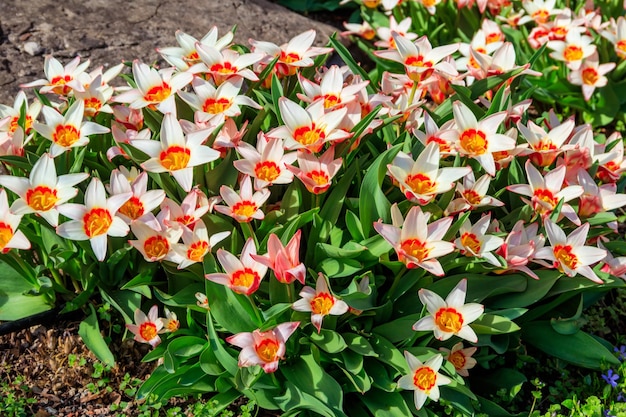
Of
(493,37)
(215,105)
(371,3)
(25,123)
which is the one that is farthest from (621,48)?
(25,123)

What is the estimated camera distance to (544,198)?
8.17ft

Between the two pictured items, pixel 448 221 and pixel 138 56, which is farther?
pixel 138 56

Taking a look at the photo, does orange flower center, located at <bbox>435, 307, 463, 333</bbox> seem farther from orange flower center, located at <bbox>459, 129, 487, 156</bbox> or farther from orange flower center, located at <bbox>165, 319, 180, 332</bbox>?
orange flower center, located at <bbox>165, 319, 180, 332</bbox>

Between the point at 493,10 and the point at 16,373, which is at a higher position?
the point at 493,10

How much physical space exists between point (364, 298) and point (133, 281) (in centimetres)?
75

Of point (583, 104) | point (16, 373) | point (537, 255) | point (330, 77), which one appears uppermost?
point (330, 77)

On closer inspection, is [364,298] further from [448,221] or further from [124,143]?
[124,143]

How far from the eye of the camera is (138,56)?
379 centimetres

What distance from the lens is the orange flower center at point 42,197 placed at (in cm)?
223

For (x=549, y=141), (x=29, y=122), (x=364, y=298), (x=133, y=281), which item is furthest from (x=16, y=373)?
(x=549, y=141)

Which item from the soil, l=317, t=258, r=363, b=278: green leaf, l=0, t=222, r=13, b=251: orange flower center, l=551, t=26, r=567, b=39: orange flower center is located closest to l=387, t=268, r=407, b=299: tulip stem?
l=317, t=258, r=363, b=278: green leaf

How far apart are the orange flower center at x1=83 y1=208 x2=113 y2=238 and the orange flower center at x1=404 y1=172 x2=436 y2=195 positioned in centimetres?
92

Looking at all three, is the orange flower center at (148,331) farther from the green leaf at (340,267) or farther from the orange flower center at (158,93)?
the orange flower center at (158,93)

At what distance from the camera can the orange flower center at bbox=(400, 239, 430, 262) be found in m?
2.17
